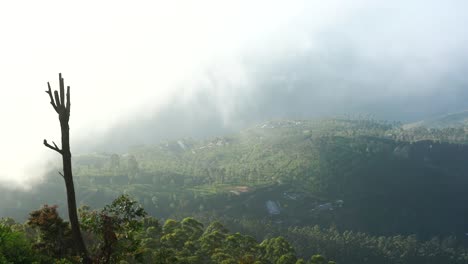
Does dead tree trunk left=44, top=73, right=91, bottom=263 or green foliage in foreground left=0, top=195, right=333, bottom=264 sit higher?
dead tree trunk left=44, top=73, right=91, bottom=263

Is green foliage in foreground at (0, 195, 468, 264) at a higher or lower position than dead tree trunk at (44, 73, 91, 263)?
lower

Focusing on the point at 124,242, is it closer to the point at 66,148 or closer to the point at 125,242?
the point at 125,242

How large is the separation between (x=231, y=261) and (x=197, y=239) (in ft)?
57.8

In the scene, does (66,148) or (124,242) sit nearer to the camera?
(66,148)

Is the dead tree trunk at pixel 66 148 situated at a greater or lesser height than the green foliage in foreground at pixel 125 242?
greater

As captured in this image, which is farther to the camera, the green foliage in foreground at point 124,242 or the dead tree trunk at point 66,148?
the green foliage in foreground at point 124,242

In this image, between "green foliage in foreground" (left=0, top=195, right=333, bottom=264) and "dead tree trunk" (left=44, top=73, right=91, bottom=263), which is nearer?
"dead tree trunk" (left=44, top=73, right=91, bottom=263)

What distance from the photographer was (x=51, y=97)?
21.7 meters

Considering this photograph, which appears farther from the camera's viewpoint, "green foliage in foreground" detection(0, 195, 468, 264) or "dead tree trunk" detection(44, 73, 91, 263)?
"green foliage in foreground" detection(0, 195, 468, 264)

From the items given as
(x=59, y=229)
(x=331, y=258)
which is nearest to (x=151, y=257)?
(x=59, y=229)

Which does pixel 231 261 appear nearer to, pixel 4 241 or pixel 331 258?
pixel 4 241

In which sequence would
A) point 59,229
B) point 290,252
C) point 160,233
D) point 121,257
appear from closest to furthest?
point 121,257
point 59,229
point 160,233
point 290,252

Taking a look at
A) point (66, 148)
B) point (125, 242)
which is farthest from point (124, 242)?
point (66, 148)

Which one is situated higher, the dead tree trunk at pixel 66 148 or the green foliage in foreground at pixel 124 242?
the dead tree trunk at pixel 66 148
